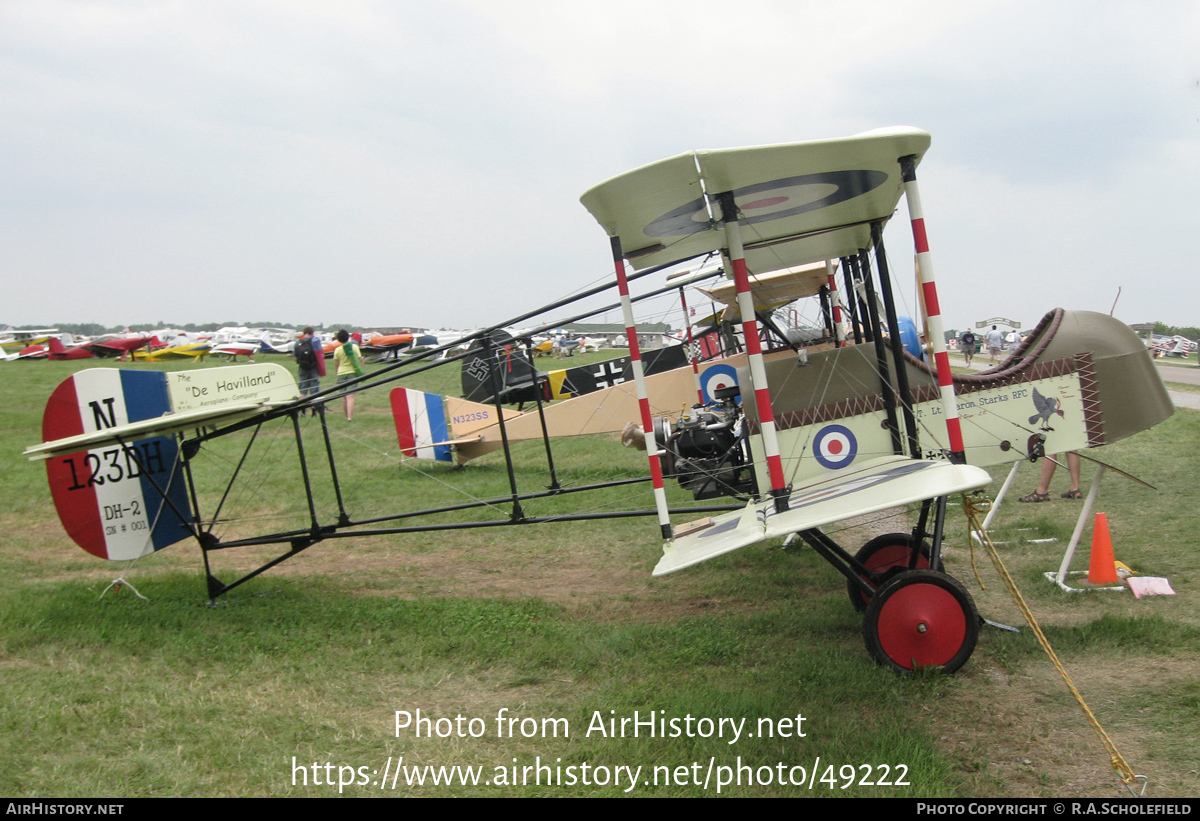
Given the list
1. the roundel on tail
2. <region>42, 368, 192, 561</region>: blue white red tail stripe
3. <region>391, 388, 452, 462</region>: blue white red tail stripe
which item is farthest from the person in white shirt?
<region>42, 368, 192, 561</region>: blue white red tail stripe

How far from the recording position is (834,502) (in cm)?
397

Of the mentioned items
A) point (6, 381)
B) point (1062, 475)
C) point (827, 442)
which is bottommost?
point (1062, 475)

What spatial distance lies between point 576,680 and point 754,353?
213 cm

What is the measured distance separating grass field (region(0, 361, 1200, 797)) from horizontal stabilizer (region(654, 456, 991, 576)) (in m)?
0.72

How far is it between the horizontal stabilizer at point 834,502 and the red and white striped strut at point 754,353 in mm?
202

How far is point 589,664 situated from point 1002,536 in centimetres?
437

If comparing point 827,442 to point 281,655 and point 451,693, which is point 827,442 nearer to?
point 451,693

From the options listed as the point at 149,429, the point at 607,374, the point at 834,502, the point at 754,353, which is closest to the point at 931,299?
the point at 754,353

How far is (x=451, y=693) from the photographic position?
169 inches

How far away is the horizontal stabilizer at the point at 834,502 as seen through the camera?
3531mm

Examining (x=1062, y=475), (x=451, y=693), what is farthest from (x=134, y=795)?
(x=1062, y=475)

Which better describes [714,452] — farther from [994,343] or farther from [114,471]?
[994,343]

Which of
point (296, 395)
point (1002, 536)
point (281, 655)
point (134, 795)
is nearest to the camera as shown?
point (134, 795)

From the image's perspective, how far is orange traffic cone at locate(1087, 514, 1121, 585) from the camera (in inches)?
209
